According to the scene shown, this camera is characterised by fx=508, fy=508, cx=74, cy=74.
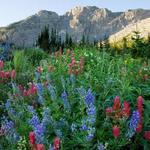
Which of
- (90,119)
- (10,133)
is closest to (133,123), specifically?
(90,119)

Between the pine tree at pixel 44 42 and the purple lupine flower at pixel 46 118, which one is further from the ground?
the purple lupine flower at pixel 46 118

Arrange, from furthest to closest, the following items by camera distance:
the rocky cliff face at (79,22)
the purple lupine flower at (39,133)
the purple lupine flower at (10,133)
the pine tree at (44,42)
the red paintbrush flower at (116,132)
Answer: the rocky cliff face at (79,22)
the pine tree at (44,42)
the purple lupine flower at (10,133)
the red paintbrush flower at (116,132)
the purple lupine flower at (39,133)

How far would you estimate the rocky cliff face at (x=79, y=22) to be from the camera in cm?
16025

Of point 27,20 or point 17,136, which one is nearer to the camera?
point 17,136

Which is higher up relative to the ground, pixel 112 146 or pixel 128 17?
pixel 112 146

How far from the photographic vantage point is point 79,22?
17088 cm

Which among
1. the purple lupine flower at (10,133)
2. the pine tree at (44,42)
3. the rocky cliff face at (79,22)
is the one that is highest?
the purple lupine flower at (10,133)

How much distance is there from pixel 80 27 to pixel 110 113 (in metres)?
162

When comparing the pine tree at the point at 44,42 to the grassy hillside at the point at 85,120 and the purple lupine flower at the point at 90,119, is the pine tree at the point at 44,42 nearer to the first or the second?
the grassy hillside at the point at 85,120

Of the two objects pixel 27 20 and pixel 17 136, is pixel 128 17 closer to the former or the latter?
pixel 27 20

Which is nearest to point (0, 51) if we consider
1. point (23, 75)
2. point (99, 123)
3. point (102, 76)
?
point (23, 75)

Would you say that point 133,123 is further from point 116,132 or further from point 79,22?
point 79,22

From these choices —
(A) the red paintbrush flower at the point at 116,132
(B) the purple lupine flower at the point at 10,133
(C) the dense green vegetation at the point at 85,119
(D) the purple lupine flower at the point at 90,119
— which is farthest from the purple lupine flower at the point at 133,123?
(B) the purple lupine flower at the point at 10,133

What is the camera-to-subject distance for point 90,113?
538 centimetres
